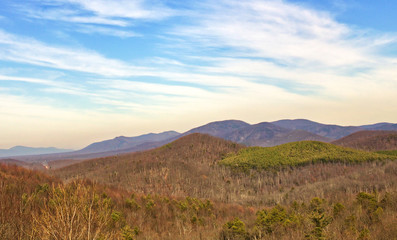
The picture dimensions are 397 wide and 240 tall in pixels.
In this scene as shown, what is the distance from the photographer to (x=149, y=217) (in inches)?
555

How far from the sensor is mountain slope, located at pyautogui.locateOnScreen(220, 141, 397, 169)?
3756 cm

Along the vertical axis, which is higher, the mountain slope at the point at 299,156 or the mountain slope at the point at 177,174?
the mountain slope at the point at 299,156

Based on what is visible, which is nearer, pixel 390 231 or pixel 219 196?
pixel 390 231

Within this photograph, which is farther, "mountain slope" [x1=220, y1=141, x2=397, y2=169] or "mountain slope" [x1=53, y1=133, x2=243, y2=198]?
"mountain slope" [x1=220, y1=141, x2=397, y2=169]

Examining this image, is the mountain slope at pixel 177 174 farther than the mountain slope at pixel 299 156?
No

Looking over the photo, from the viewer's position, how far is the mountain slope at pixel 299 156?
37.6 meters

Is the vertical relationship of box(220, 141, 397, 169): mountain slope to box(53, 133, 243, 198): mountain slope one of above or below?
above

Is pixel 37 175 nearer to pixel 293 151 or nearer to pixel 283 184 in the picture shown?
pixel 283 184

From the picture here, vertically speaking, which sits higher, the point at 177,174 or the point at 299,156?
the point at 299,156

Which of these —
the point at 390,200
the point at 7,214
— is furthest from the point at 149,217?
the point at 390,200

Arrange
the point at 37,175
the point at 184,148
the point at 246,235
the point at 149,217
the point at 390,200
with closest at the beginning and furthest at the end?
the point at 246,235
the point at 390,200
the point at 149,217
the point at 37,175
the point at 184,148

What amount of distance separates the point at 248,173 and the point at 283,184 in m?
6.99

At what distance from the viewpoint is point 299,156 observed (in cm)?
4175

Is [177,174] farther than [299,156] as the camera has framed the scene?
No
